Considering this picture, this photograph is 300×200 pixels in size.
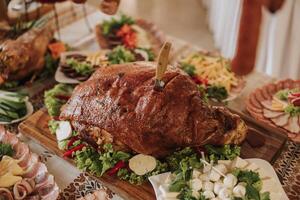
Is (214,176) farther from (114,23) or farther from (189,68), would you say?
(114,23)

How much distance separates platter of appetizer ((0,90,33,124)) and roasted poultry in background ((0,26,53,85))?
152 millimetres

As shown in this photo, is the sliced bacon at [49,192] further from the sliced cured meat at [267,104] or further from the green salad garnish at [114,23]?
the green salad garnish at [114,23]

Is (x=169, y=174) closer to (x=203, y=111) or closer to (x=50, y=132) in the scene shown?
(x=203, y=111)

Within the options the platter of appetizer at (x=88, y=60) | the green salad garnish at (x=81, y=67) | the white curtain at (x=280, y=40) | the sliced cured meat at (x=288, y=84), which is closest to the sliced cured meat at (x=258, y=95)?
the sliced cured meat at (x=288, y=84)

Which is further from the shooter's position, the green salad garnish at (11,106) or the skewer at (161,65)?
the green salad garnish at (11,106)

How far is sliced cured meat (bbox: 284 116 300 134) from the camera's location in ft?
6.32

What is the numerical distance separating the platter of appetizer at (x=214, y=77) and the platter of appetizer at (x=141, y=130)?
1.25 feet

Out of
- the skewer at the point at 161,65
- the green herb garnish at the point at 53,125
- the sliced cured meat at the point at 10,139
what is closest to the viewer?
the skewer at the point at 161,65

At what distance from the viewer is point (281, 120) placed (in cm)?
197

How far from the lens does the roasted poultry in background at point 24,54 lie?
2.11 meters

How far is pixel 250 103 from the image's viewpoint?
209 centimetres

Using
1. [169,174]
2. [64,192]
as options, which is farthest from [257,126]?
[64,192]

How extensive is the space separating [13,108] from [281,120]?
1.26 meters

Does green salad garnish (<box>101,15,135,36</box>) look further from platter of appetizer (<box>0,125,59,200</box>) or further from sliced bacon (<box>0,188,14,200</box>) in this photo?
sliced bacon (<box>0,188,14,200</box>)
